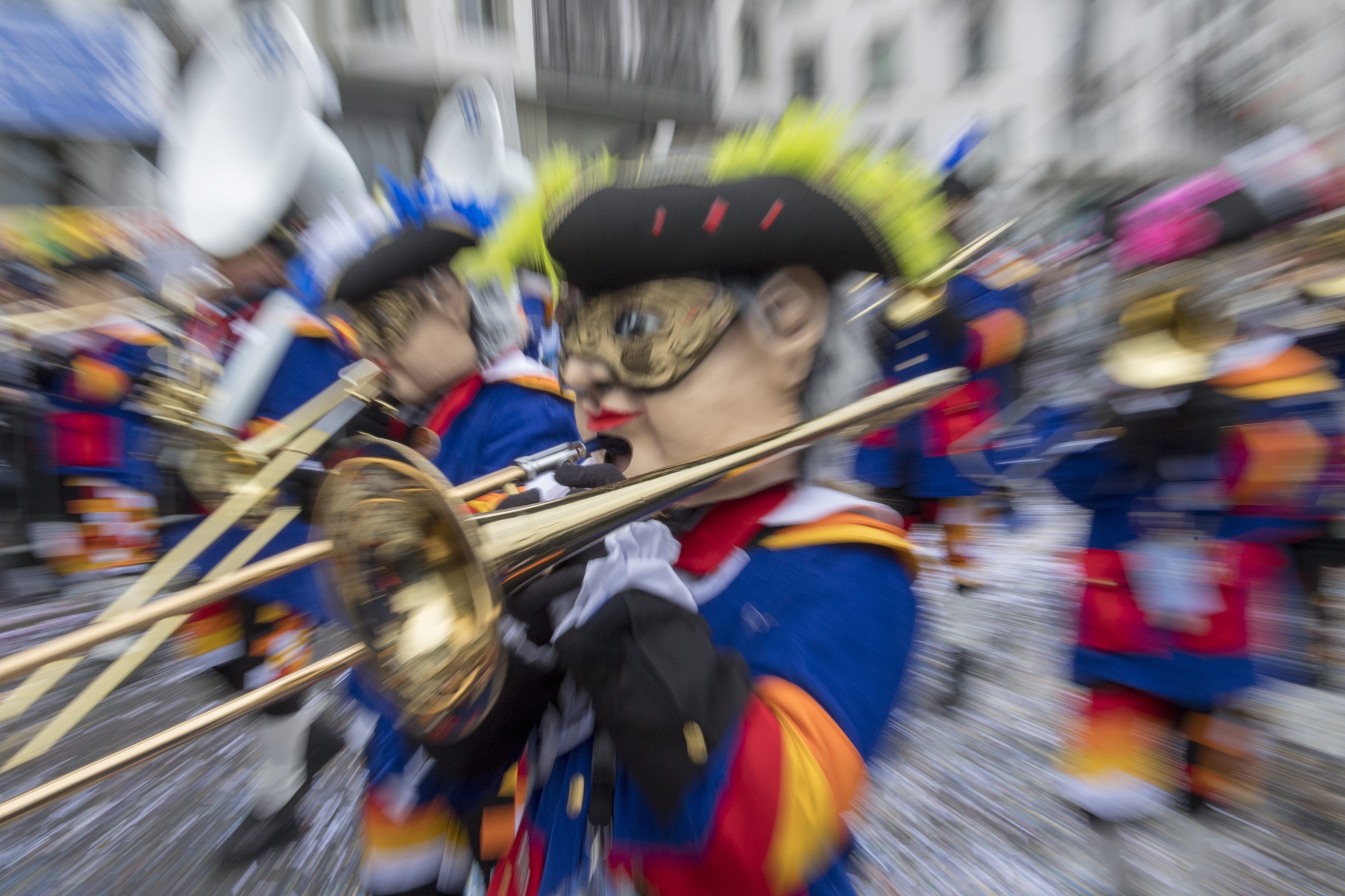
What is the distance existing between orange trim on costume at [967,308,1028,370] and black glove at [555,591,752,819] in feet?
8.05

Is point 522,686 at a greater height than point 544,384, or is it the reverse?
point 544,384

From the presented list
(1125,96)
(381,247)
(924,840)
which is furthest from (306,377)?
(1125,96)

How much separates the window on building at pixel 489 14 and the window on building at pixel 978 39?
36.6 ft

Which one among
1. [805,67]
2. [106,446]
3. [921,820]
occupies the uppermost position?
[805,67]

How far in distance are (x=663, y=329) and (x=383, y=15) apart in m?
14.5

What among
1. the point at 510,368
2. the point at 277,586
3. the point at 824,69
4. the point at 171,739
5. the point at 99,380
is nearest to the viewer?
the point at 171,739

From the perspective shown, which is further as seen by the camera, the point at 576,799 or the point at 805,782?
the point at 576,799

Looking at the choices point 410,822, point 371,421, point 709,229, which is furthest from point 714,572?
point 371,421

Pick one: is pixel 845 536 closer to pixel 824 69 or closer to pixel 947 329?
pixel 947 329

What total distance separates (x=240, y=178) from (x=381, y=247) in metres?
1.36

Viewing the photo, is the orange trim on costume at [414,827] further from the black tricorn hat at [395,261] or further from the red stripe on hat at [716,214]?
the black tricorn hat at [395,261]

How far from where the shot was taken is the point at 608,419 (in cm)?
115

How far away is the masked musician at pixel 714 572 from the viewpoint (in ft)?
2.73

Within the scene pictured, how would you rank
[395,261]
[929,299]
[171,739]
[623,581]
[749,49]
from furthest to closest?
[749,49] < [929,299] < [395,261] < [171,739] < [623,581]
